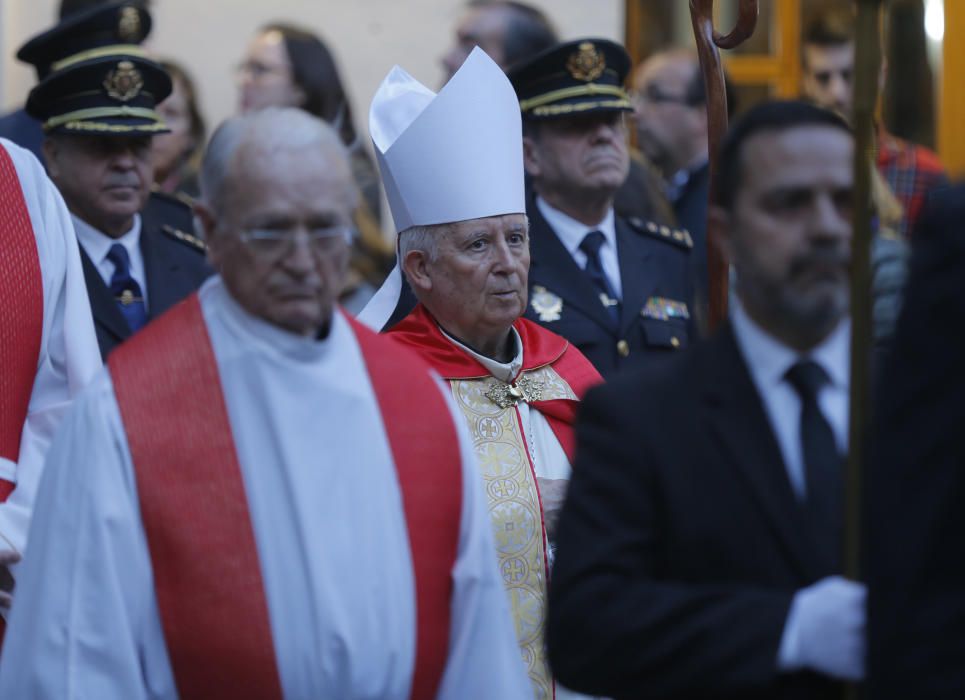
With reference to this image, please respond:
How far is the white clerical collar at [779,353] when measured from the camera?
3.05m

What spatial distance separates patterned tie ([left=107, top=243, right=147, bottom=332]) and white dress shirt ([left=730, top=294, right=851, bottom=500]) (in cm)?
309

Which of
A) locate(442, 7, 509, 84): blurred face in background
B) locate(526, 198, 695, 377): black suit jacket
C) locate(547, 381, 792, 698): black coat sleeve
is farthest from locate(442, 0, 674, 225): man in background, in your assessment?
locate(547, 381, 792, 698): black coat sleeve

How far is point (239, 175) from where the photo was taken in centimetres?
346

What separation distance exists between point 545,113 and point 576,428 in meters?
3.10

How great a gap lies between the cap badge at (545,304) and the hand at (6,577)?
1.81 m

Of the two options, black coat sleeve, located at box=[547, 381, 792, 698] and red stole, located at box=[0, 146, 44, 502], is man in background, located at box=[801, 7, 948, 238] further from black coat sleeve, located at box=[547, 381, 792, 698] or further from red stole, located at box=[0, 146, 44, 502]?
black coat sleeve, located at box=[547, 381, 792, 698]

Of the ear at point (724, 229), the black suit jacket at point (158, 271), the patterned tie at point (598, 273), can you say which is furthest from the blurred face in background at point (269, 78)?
the ear at point (724, 229)

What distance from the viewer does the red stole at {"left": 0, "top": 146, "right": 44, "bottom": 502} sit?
471 cm

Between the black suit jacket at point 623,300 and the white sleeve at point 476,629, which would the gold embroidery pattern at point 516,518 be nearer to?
the white sleeve at point 476,629

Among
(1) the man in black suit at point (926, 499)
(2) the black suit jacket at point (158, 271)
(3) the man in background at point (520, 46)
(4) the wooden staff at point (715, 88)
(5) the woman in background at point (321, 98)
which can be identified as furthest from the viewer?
(5) the woman in background at point (321, 98)

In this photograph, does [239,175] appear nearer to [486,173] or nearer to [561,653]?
[561,653]

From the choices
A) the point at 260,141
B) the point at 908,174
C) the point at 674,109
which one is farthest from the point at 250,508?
the point at 674,109

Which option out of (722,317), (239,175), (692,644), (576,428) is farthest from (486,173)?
(692,644)

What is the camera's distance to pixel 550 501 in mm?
4535
